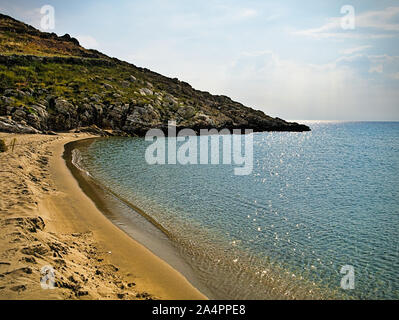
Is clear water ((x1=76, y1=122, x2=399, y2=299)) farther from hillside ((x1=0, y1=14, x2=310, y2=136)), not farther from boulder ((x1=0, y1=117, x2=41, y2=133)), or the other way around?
hillside ((x1=0, y1=14, x2=310, y2=136))

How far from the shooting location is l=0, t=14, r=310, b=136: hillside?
57438 millimetres

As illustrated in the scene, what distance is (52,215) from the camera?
16.0 m

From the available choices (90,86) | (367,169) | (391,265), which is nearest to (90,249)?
(391,265)

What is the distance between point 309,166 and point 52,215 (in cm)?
3583

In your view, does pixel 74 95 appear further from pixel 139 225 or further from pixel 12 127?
pixel 139 225

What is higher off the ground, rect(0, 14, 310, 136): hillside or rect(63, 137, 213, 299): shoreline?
rect(0, 14, 310, 136): hillside

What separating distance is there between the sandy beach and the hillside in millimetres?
40132

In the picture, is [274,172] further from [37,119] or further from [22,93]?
[22,93]

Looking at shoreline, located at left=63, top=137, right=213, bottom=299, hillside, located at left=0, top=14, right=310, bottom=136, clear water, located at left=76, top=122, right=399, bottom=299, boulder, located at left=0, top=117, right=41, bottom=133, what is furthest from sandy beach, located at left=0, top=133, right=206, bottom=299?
hillside, located at left=0, top=14, right=310, bottom=136

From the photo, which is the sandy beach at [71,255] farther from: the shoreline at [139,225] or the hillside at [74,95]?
the hillside at [74,95]

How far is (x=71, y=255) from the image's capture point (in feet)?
37.3

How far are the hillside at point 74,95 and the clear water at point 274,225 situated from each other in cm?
3366

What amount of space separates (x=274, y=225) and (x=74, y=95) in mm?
65776
